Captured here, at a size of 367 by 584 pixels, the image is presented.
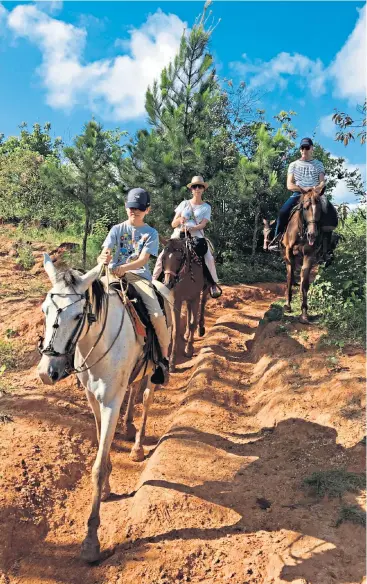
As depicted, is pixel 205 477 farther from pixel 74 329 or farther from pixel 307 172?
pixel 307 172

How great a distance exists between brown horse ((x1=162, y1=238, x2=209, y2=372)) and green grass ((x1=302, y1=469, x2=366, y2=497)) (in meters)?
4.29

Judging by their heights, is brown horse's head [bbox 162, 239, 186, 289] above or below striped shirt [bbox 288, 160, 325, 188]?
below

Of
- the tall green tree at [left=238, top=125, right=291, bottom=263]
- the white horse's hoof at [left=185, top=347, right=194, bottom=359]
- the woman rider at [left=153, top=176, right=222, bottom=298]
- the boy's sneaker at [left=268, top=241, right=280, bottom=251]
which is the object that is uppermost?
the tall green tree at [left=238, top=125, right=291, bottom=263]

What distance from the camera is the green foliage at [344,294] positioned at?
6.86 m

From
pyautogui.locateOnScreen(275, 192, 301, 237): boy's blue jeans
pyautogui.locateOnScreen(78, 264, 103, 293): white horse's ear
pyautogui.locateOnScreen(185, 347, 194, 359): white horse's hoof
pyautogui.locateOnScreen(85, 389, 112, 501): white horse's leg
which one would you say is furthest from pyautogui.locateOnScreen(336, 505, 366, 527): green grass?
pyautogui.locateOnScreen(275, 192, 301, 237): boy's blue jeans

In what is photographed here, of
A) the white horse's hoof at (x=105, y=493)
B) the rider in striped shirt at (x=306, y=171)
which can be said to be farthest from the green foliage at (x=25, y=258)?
the white horse's hoof at (x=105, y=493)

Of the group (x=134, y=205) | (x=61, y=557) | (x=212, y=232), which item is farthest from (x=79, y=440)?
(x=212, y=232)

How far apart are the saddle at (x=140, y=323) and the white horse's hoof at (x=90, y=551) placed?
1.53m

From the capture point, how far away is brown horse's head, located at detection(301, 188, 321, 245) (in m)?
7.66

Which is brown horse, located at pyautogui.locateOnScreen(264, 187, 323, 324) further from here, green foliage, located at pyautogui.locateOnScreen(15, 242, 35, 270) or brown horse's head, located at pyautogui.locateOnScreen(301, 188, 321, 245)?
green foliage, located at pyautogui.locateOnScreen(15, 242, 35, 270)

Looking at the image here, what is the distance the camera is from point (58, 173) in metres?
14.1

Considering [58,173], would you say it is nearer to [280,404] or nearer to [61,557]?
[280,404]

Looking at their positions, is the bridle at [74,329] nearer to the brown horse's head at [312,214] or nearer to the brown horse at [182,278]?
the brown horse at [182,278]

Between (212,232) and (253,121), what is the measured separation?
23.1ft
